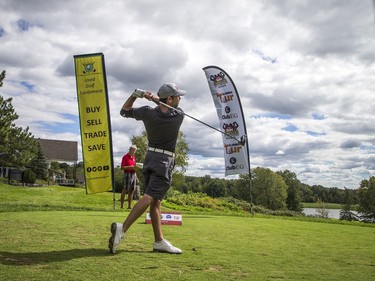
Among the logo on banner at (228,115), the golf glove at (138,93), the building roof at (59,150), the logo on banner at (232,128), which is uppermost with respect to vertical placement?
the building roof at (59,150)

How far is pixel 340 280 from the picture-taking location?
9.52 ft

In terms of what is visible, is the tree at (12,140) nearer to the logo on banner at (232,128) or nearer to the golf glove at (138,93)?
the logo on banner at (232,128)

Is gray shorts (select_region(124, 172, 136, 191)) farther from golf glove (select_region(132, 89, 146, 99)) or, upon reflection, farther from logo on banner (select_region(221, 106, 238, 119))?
golf glove (select_region(132, 89, 146, 99))

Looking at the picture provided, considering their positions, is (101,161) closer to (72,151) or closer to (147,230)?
(147,230)

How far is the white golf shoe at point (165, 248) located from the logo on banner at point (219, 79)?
1190cm

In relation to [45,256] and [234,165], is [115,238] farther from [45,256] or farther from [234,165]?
[234,165]

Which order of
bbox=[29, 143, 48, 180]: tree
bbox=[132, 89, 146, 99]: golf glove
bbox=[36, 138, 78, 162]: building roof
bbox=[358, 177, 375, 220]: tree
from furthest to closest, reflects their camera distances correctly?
bbox=[36, 138, 78, 162]: building roof → bbox=[358, 177, 375, 220]: tree → bbox=[29, 143, 48, 180]: tree → bbox=[132, 89, 146, 99]: golf glove

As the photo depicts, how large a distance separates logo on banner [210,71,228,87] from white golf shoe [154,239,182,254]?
11.9 m

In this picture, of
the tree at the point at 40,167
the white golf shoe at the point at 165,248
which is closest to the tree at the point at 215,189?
the tree at the point at 40,167

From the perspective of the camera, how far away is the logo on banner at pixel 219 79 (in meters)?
15.1

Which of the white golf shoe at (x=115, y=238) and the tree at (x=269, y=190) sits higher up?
the white golf shoe at (x=115, y=238)

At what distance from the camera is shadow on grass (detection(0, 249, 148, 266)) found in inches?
119

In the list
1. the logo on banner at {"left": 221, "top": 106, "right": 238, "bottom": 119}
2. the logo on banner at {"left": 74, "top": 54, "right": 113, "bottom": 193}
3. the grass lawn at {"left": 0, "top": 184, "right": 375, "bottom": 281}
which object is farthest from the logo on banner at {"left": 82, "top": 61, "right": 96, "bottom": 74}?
the grass lawn at {"left": 0, "top": 184, "right": 375, "bottom": 281}

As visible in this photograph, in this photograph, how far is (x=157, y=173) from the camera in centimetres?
421
